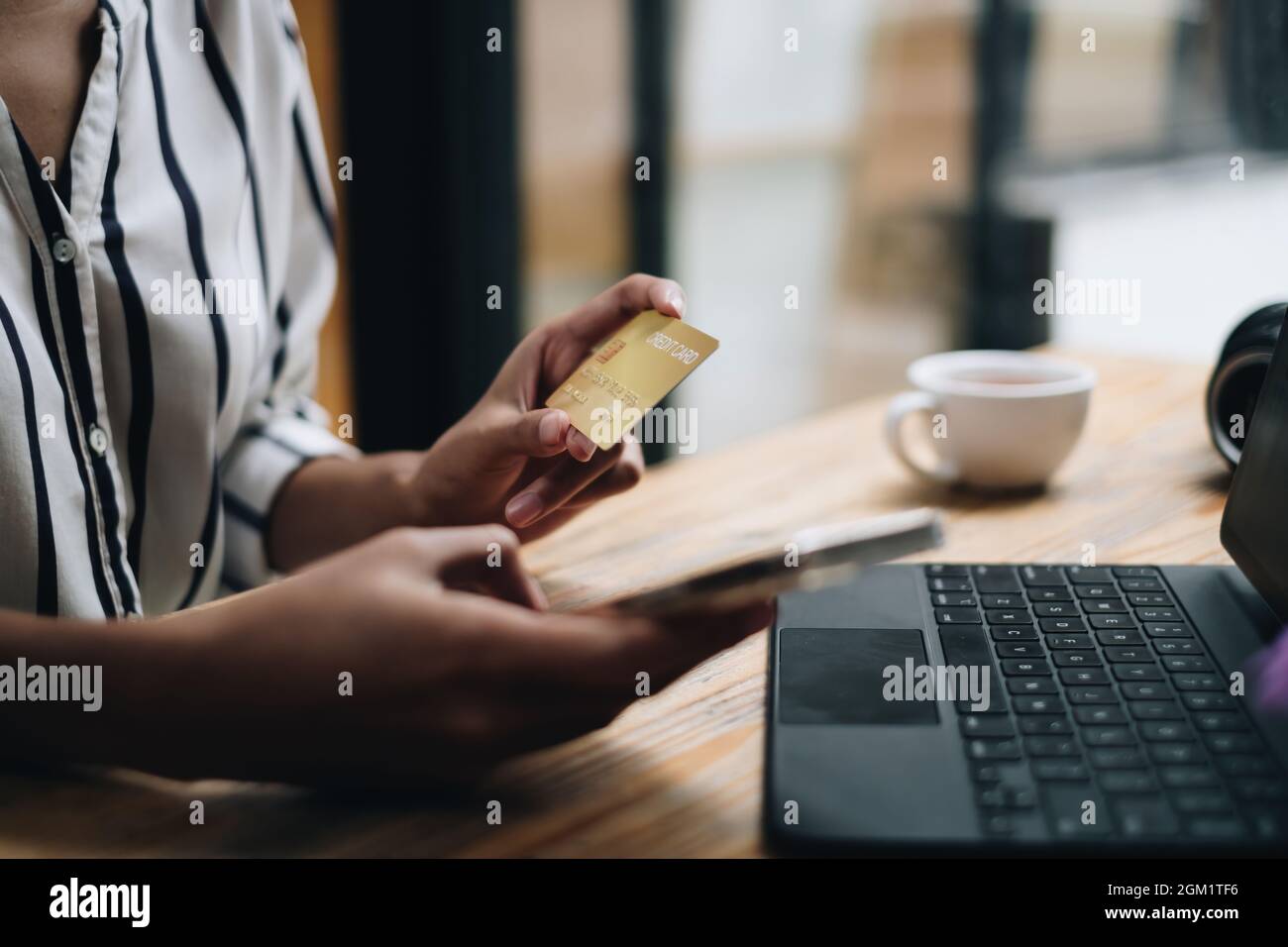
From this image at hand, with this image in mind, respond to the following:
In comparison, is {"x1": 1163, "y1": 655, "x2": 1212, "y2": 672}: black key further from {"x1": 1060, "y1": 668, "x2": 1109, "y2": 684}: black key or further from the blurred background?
the blurred background

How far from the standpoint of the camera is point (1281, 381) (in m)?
0.62

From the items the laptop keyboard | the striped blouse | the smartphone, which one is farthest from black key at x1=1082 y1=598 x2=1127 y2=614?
the striped blouse

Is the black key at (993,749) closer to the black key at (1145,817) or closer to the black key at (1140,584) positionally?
the black key at (1145,817)

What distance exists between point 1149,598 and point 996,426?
0.26 metres

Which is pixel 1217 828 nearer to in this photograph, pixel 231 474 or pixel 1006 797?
pixel 1006 797

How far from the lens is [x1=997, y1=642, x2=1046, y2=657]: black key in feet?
1.81

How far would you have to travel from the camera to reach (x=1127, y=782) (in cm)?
43

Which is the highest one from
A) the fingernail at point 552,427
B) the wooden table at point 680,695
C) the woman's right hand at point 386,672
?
the fingernail at point 552,427

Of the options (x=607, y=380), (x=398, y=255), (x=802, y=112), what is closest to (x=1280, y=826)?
(x=607, y=380)

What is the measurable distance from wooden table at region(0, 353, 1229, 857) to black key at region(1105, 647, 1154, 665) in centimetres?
17

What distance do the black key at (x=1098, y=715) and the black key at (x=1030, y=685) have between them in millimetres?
20

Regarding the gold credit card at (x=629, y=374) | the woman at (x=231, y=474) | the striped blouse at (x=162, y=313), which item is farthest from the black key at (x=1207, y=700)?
the striped blouse at (x=162, y=313)

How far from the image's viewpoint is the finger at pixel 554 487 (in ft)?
2.34
